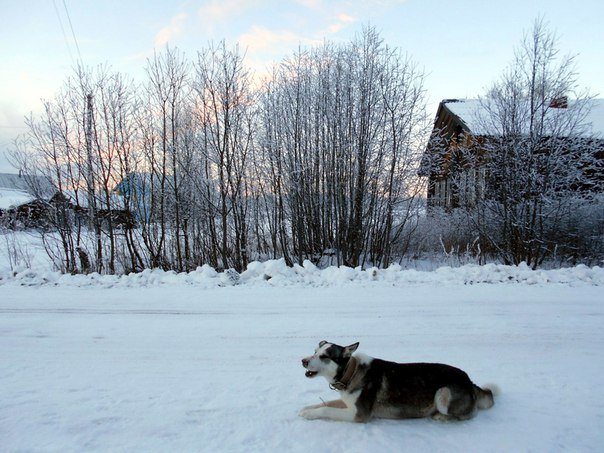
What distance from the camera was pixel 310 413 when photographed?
327 cm

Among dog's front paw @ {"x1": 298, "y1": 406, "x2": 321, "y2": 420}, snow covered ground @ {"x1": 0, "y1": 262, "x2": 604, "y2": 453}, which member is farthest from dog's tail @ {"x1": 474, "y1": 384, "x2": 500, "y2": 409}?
dog's front paw @ {"x1": 298, "y1": 406, "x2": 321, "y2": 420}

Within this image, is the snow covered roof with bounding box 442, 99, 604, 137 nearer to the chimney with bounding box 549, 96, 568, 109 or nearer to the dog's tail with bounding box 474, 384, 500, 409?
the chimney with bounding box 549, 96, 568, 109

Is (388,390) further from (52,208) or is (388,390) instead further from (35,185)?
(35,185)

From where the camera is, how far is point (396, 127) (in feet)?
47.9

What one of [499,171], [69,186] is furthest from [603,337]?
[69,186]

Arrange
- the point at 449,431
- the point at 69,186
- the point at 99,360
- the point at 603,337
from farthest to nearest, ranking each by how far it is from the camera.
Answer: the point at 69,186 → the point at 603,337 → the point at 99,360 → the point at 449,431

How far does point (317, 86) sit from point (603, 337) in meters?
12.8

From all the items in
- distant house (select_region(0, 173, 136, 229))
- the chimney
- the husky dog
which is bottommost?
the husky dog

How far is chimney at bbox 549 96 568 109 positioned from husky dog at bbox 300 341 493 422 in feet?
44.5

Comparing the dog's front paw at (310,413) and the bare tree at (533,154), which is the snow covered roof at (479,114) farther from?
the dog's front paw at (310,413)

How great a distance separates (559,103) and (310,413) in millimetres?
Result: 14721

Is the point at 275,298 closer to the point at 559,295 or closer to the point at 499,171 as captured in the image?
the point at 559,295

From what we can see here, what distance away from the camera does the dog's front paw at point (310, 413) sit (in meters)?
3.24

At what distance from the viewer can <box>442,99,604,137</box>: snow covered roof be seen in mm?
14078
